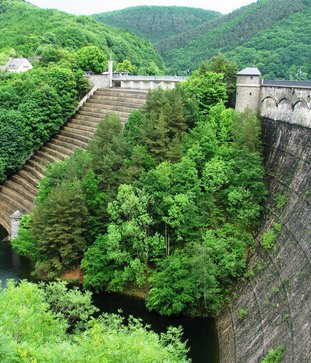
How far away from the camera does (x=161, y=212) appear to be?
1342 inches

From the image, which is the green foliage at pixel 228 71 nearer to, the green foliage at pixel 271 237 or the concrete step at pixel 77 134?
the concrete step at pixel 77 134

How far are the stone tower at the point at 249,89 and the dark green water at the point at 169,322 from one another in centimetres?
1922

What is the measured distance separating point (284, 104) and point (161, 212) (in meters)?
12.5

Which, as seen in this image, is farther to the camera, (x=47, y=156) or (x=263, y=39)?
(x=263, y=39)

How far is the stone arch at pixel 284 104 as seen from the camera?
3656 centimetres

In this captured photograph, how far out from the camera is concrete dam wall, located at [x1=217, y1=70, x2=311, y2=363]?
75.0 feet

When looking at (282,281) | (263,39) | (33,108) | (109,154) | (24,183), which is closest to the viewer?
(282,281)

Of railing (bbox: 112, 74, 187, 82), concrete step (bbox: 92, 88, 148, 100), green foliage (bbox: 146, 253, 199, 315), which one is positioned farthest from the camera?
railing (bbox: 112, 74, 187, 82)

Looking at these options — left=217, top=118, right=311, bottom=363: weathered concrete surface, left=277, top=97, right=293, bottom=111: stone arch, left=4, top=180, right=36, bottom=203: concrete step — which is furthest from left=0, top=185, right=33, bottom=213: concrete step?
left=277, top=97, right=293, bottom=111: stone arch

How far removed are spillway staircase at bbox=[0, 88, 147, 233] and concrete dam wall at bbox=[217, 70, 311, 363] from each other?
21055 millimetres

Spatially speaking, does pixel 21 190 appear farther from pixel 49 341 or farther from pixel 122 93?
pixel 49 341

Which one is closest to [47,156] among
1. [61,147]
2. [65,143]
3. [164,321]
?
[61,147]

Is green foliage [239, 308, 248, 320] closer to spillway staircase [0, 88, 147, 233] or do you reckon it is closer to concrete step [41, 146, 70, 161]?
spillway staircase [0, 88, 147, 233]

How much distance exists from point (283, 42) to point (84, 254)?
59396mm
